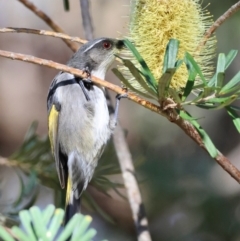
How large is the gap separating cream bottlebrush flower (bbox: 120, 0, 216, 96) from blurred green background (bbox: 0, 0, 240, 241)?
0.64m

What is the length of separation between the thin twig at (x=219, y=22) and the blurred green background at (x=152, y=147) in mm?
681

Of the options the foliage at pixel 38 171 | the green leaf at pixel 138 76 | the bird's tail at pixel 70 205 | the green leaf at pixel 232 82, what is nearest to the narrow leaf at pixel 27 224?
the green leaf at pixel 138 76

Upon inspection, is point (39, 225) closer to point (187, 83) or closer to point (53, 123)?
point (187, 83)

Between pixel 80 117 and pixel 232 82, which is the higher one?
pixel 232 82

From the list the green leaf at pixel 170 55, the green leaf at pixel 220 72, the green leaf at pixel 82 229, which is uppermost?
the green leaf at pixel 170 55

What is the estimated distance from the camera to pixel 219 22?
110cm

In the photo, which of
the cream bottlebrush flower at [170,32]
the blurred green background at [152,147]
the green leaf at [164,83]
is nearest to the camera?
the green leaf at [164,83]

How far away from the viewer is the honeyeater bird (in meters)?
1.78

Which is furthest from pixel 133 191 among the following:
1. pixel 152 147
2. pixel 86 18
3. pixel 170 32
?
pixel 152 147

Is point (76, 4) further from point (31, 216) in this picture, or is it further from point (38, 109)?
point (31, 216)

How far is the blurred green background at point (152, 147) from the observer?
218 cm

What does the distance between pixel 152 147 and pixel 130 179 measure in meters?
1.13

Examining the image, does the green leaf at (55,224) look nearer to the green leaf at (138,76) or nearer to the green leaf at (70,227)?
the green leaf at (70,227)

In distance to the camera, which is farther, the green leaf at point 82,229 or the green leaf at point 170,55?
Result: the green leaf at point 170,55
